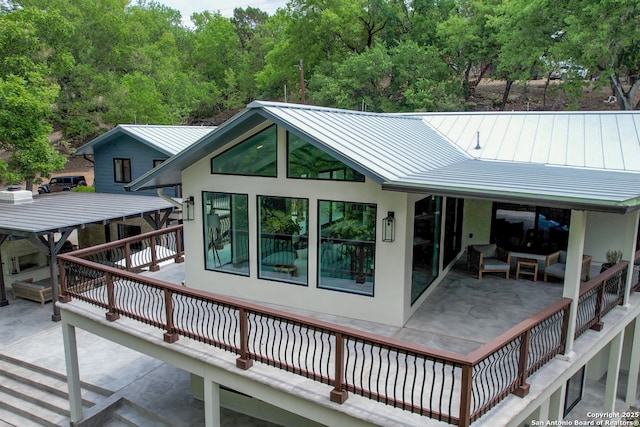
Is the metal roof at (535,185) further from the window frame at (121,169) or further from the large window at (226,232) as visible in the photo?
the window frame at (121,169)

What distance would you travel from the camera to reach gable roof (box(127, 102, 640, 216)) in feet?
20.4

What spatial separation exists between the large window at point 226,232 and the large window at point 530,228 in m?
6.36

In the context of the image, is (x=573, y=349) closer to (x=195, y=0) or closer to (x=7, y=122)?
(x=7, y=122)

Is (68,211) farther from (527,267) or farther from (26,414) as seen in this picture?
(527,267)

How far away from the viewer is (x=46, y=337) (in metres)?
12.6

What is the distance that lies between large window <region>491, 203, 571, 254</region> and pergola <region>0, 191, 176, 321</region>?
8.15 m

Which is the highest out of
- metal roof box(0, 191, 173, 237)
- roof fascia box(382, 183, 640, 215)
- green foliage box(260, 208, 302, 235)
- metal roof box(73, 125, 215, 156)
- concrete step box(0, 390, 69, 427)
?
metal roof box(73, 125, 215, 156)

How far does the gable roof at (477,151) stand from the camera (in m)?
6.23

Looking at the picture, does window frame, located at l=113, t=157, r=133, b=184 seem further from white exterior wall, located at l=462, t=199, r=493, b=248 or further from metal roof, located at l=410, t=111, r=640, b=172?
white exterior wall, located at l=462, t=199, r=493, b=248

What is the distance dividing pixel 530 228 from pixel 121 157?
15.7 m

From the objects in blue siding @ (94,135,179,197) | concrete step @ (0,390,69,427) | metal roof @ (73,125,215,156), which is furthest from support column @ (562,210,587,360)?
blue siding @ (94,135,179,197)

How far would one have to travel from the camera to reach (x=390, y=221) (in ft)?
24.4

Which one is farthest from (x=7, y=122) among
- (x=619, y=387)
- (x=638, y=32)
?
(x=638, y=32)

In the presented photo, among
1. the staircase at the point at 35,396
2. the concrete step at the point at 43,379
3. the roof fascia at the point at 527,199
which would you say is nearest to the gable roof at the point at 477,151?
the roof fascia at the point at 527,199
